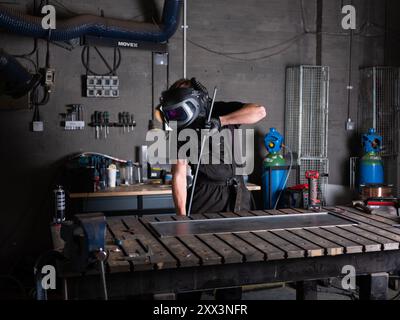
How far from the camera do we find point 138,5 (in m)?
4.99

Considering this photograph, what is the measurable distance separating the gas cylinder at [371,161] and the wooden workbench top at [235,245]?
116 inches

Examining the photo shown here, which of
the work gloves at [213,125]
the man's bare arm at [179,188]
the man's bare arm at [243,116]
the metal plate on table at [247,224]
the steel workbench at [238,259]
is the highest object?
the man's bare arm at [243,116]

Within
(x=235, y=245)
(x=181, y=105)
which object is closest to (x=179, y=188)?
(x=181, y=105)

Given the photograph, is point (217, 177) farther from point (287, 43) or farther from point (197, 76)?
point (287, 43)

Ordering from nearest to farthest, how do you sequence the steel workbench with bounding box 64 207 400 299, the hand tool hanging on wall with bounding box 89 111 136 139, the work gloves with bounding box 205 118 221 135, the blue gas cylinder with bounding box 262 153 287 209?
1. the steel workbench with bounding box 64 207 400 299
2. the work gloves with bounding box 205 118 221 135
3. the hand tool hanging on wall with bounding box 89 111 136 139
4. the blue gas cylinder with bounding box 262 153 287 209

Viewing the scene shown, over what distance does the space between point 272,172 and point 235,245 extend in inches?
124

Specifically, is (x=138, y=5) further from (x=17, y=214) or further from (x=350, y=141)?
(x=350, y=141)

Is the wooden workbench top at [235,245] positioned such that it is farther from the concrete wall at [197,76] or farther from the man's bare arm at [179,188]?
the concrete wall at [197,76]

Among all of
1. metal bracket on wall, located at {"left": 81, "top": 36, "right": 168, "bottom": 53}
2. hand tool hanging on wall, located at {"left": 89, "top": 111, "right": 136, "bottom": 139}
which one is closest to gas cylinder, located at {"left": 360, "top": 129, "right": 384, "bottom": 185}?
metal bracket on wall, located at {"left": 81, "top": 36, "right": 168, "bottom": 53}

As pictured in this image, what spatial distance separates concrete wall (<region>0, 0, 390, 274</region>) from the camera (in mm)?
4746

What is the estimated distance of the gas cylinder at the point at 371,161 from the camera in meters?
5.32

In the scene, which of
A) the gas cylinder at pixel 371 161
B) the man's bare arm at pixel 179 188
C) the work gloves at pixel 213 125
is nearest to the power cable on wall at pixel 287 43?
the gas cylinder at pixel 371 161

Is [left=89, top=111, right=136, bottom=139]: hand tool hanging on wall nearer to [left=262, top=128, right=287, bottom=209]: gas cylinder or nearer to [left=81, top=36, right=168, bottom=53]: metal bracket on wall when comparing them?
[left=81, top=36, right=168, bottom=53]: metal bracket on wall

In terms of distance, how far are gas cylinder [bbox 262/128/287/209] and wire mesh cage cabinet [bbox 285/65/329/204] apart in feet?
0.99
